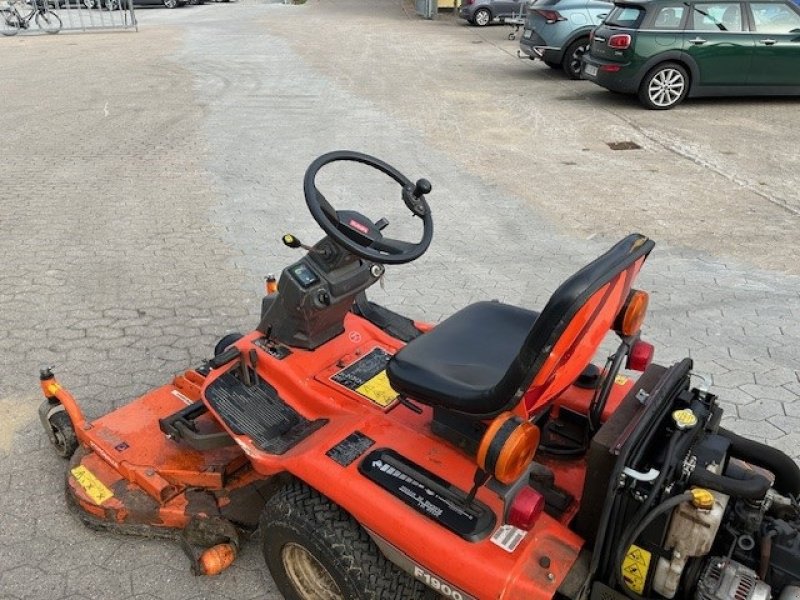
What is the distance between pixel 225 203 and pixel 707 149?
5.80 metres

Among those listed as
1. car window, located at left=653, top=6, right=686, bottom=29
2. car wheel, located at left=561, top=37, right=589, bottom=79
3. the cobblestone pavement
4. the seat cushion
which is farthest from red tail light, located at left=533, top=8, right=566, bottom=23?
the seat cushion

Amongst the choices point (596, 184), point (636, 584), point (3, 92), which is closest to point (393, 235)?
point (596, 184)

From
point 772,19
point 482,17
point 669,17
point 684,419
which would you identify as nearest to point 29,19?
point 482,17

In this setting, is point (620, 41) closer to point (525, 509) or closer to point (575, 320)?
point (575, 320)

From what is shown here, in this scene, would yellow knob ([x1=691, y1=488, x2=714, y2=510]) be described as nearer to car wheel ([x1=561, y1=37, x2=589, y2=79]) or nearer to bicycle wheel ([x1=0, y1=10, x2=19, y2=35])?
car wheel ([x1=561, y1=37, x2=589, y2=79])

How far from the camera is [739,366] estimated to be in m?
4.20

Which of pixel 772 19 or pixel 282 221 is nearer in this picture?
pixel 282 221

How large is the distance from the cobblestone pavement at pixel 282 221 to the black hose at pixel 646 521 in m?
1.43

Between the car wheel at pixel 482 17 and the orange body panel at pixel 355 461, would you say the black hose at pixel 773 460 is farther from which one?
the car wheel at pixel 482 17

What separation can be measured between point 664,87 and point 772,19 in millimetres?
1697

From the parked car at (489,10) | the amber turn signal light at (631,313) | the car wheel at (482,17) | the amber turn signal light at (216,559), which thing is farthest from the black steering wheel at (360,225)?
the car wheel at (482,17)

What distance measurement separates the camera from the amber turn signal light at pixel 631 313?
252cm

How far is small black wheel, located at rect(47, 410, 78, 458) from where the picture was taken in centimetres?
331

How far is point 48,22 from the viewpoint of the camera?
18.4 meters
